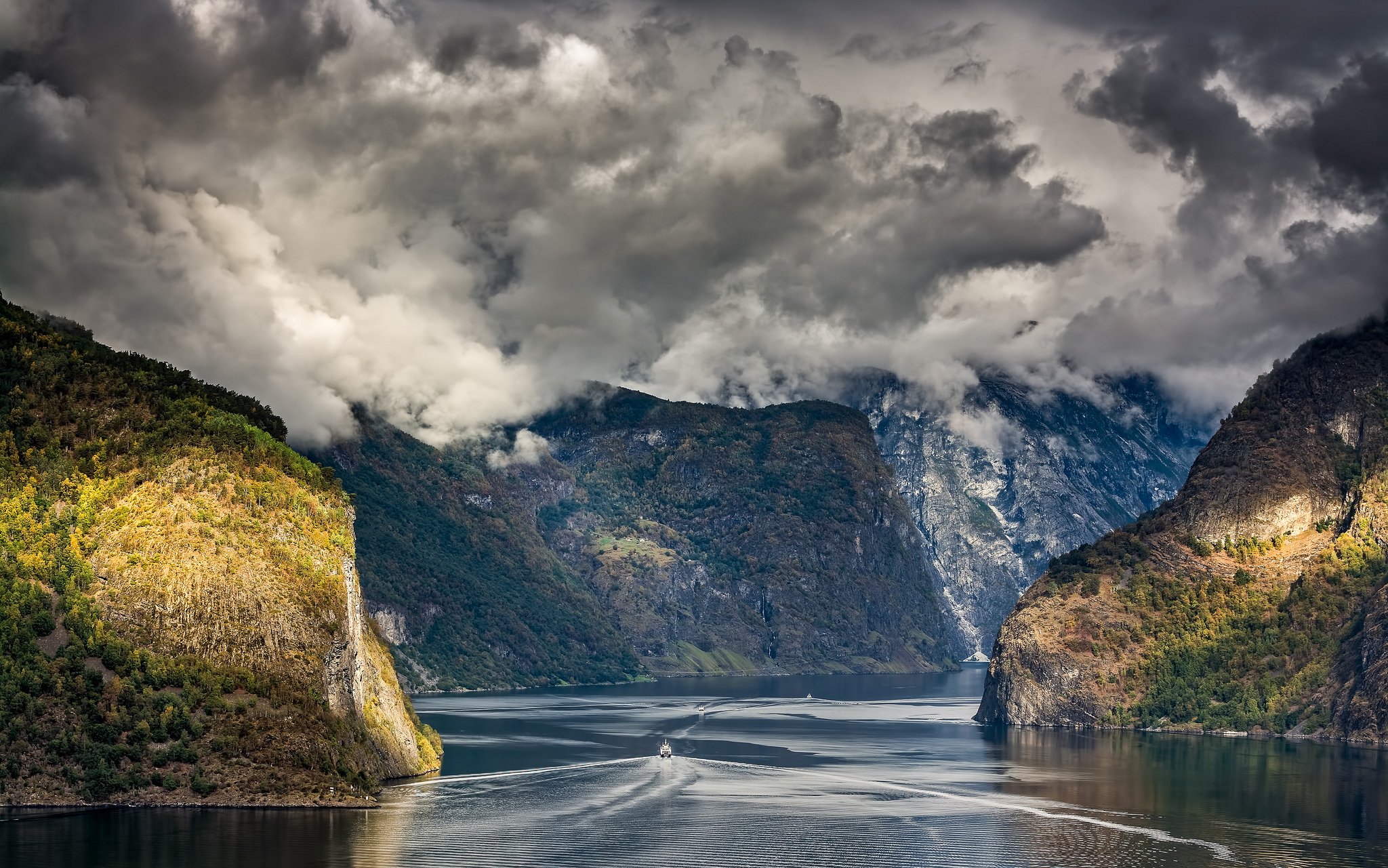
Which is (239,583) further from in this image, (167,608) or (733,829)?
(733,829)

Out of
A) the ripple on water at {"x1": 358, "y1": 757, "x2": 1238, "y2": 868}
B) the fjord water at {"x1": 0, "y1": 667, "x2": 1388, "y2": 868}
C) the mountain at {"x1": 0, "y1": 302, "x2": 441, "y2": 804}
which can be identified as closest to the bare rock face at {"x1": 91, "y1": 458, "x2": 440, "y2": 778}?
the mountain at {"x1": 0, "y1": 302, "x2": 441, "y2": 804}

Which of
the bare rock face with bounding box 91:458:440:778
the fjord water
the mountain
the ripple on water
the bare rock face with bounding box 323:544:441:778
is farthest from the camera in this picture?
the bare rock face with bounding box 323:544:441:778

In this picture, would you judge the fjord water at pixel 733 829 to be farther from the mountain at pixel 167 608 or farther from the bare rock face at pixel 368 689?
the mountain at pixel 167 608

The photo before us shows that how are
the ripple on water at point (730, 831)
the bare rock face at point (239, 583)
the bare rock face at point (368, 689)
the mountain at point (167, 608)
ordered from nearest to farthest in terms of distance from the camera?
1. the ripple on water at point (730, 831)
2. the mountain at point (167, 608)
3. the bare rock face at point (239, 583)
4. the bare rock face at point (368, 689)

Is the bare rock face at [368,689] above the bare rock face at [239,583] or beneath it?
beneath

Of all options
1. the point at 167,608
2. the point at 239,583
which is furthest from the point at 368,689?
the point at 167,608

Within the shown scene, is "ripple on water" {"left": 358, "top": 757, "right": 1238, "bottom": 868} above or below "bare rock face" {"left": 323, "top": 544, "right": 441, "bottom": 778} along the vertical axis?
below

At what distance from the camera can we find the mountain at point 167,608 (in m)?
152

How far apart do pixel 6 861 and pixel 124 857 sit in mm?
9804

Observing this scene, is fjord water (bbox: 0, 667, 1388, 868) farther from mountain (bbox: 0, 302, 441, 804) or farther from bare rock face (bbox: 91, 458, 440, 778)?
bare rock face (bbox: 91, 458, 440, 778)

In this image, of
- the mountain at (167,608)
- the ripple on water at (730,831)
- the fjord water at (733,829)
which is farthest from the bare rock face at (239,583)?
the ripple on water at (730,831)

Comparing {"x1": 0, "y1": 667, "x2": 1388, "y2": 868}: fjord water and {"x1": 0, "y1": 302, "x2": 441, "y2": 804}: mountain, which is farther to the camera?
{"x1": 0, "y1": 302, "x2": 441, "y2": 804}: mountain

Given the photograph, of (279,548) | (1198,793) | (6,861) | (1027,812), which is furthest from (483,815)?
Answer: (1198,793)

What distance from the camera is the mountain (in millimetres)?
151500
